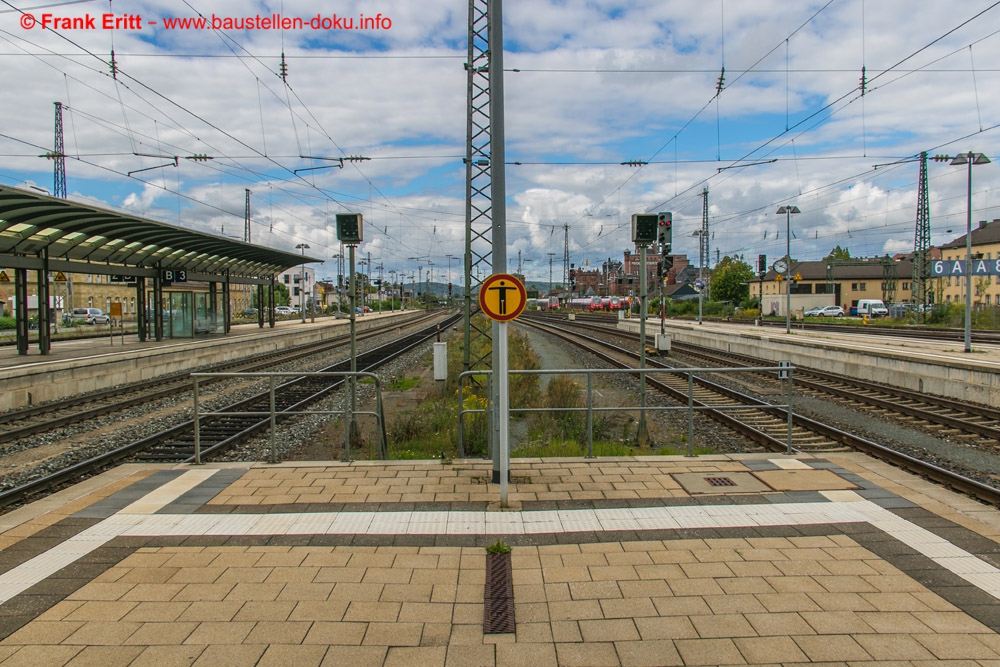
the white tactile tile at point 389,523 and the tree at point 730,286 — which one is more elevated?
the tree at point 730,286

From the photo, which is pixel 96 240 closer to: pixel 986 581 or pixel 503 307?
pixel 503 307

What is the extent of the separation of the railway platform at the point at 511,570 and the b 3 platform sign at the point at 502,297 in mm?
1747

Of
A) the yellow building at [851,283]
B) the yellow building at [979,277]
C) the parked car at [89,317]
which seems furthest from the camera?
the yellow building at [851,283]

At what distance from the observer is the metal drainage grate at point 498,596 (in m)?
3.81

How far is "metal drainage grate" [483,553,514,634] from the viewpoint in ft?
12.5

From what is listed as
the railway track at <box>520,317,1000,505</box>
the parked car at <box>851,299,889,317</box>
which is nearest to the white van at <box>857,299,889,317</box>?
the parked car at <box>851,299,889,317</box>

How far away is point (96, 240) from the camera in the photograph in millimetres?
20922

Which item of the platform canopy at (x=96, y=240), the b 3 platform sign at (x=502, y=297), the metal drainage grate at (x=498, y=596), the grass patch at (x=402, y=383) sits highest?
the platform canopy at (x=96, y=240)

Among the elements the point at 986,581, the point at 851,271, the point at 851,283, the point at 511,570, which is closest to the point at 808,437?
the point at 986,581

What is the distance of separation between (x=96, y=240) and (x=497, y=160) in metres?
19.4

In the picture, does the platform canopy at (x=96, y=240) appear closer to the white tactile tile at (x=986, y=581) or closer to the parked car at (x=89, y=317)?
the white tactile tile at (x=986, y=581)

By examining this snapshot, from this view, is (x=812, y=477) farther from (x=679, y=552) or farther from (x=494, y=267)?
(x=494, y=267)

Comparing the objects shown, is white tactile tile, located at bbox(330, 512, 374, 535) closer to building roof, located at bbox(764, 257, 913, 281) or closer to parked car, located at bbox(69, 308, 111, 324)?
parked car, located at bbox(69, 308, 111, 324)

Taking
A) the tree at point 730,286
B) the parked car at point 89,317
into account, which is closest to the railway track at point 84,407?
the parked car at point 89,317
